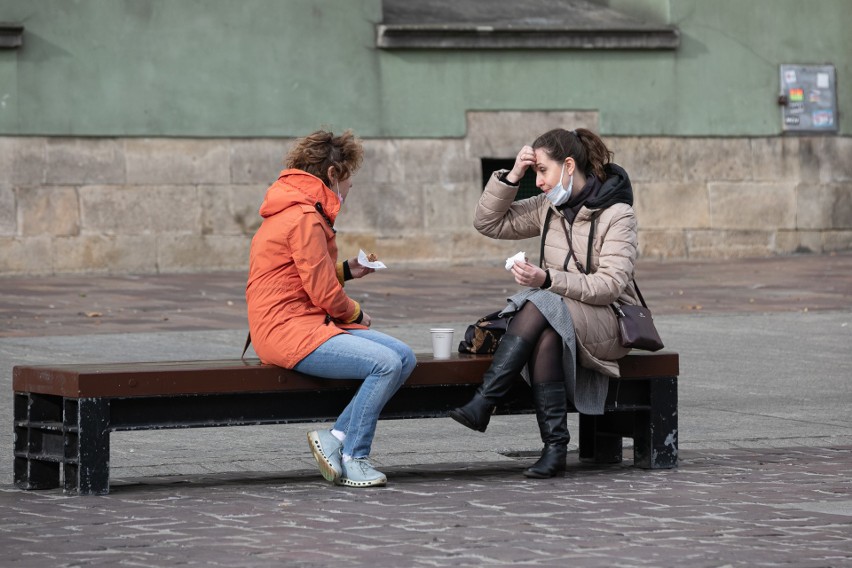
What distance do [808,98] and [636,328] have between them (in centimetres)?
1431

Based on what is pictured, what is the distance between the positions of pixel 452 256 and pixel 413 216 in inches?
25.5

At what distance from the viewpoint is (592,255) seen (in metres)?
7.17

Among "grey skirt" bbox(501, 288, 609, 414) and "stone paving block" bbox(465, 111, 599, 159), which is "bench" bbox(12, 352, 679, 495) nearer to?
"grey skirt" bbox(501, 288, 609, 414)

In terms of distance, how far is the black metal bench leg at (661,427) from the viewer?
23.9 ft

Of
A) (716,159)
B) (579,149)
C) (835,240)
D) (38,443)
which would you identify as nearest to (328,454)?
(38,443)

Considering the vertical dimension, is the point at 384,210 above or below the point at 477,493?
above

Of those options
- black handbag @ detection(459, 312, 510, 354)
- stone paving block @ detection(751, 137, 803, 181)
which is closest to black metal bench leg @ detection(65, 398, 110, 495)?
black handbag @ detection(459, 312, 510, 354)

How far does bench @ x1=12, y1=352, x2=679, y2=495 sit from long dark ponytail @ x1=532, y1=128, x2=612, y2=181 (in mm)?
835

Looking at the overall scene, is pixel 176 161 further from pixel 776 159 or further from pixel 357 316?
pixel 357 316

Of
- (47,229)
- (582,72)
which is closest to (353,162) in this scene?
(47,229)

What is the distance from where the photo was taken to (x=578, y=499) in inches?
253

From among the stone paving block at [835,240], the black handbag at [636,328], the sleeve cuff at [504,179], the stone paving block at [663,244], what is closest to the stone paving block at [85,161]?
the stone paving block at [663,244]

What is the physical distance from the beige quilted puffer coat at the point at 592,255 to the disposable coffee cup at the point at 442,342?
1.55ft

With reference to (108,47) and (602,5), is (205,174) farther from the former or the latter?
(602,5)
